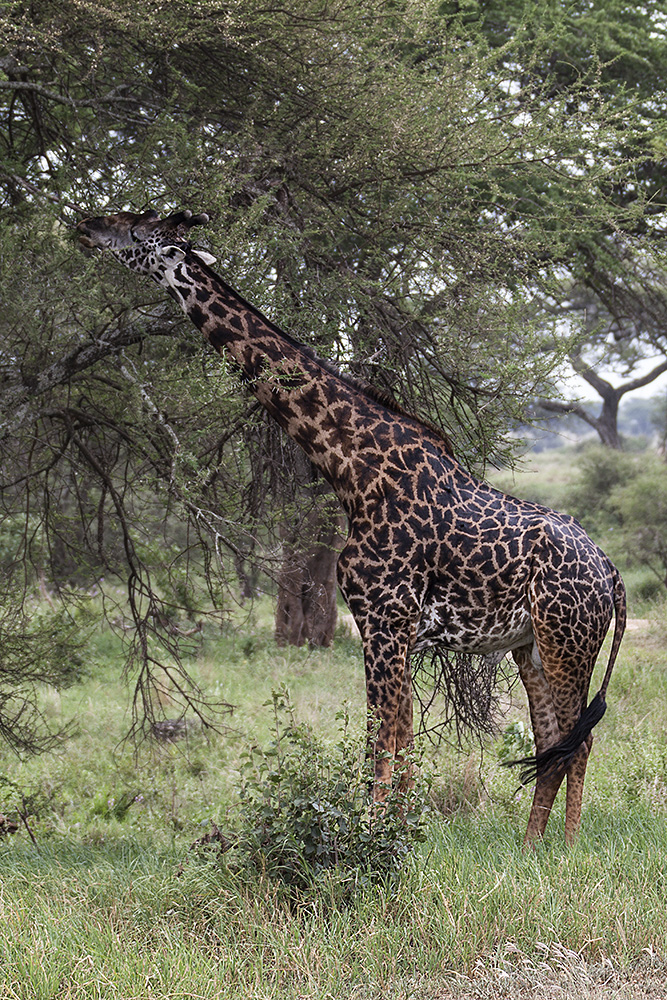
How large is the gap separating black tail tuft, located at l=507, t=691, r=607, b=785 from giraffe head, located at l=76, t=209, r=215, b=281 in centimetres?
307

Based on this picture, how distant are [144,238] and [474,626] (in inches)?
108

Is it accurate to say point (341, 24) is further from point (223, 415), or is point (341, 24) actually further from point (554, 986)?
point (554, 986)

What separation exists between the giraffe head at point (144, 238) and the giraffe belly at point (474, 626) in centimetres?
222

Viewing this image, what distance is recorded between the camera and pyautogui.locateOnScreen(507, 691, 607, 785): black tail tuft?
4898 millimetres

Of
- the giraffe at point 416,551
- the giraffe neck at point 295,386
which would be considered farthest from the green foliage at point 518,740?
the giraffe neck at point 295,386

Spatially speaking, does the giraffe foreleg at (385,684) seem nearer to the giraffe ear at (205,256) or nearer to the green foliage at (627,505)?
the giraffe ear at (205,256)

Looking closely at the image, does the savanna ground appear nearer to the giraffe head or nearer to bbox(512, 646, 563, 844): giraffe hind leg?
bbox(512, 646, 563, 844): giraffe hind leg

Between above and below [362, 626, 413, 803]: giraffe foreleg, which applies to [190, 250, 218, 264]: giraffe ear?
above

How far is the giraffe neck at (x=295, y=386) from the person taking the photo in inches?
198

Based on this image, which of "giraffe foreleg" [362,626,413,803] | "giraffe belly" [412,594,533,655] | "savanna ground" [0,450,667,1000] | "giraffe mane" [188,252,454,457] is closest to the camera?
"savanna ground" [0,450,667,1000]

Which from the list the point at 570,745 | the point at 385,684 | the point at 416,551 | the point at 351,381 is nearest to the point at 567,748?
the point at 570,745

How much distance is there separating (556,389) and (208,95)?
3.09m

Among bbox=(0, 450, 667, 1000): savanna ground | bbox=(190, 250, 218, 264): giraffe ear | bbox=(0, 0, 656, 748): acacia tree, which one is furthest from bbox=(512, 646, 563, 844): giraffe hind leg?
bbox=(190, 250, 218, 264): giraffe ear

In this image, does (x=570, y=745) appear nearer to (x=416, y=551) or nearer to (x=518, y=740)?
(x=416, y=551)
